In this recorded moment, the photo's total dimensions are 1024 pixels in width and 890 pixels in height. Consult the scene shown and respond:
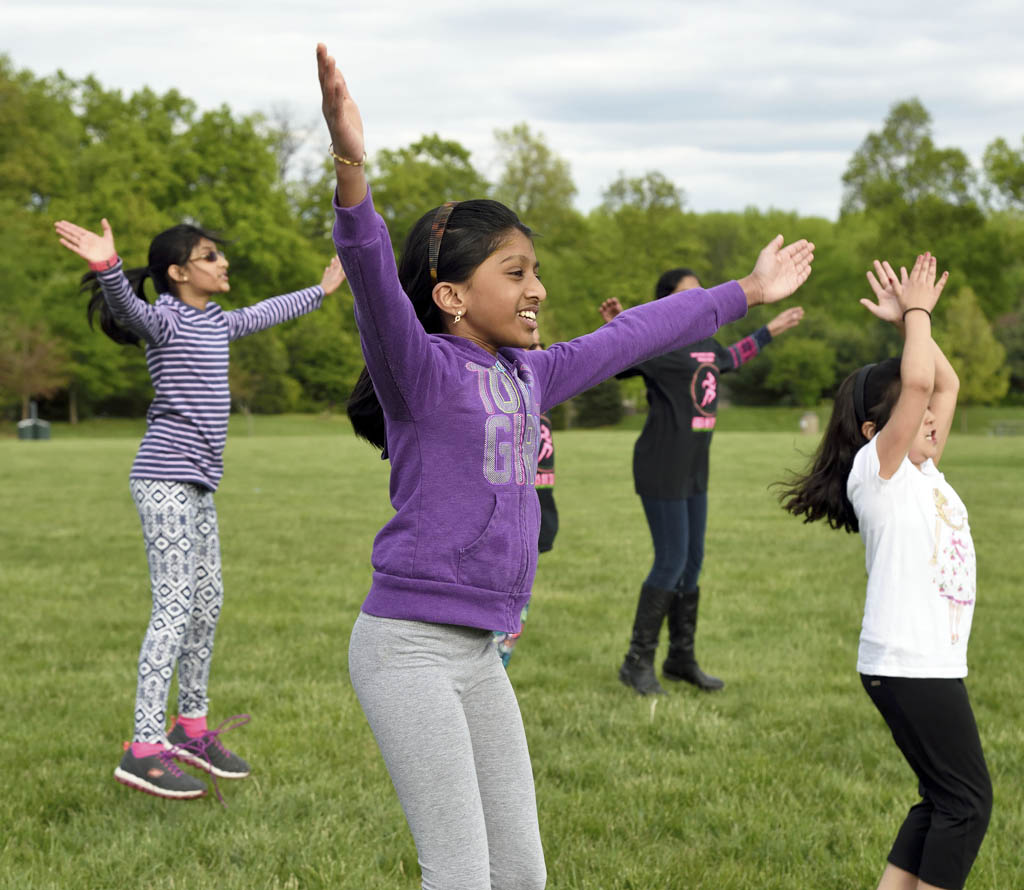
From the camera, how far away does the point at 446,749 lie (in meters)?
2.59

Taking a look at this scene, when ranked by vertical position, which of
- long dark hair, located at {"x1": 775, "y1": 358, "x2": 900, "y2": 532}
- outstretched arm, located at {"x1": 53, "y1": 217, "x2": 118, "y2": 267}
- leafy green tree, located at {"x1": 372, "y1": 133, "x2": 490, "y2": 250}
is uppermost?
leafy green tree, located at {"x1": 372, "y1": 133, "x2": 490, "y2": 250}

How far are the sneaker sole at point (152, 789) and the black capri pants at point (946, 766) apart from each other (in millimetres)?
2969

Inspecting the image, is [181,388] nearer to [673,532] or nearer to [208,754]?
[208,754]

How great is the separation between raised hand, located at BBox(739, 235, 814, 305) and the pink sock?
333 centimetres

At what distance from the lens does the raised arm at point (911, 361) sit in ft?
10.7

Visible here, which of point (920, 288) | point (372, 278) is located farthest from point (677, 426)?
point (372, 278)

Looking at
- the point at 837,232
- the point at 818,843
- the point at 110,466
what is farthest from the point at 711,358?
the point at 837,232

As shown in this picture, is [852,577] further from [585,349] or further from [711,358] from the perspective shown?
[585,349]

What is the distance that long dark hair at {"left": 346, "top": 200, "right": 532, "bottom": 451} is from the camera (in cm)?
275

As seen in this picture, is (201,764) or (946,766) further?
(201,764)

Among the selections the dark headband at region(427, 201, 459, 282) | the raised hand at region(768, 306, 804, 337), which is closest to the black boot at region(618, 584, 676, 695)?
the raised hand at region(768, 306, 804, 337)

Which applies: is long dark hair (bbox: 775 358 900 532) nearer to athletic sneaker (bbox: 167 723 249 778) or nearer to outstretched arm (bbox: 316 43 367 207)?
outstretched arm (bbox: 316 43 367 207)

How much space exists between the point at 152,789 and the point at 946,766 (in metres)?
3.23

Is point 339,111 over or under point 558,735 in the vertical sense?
over
